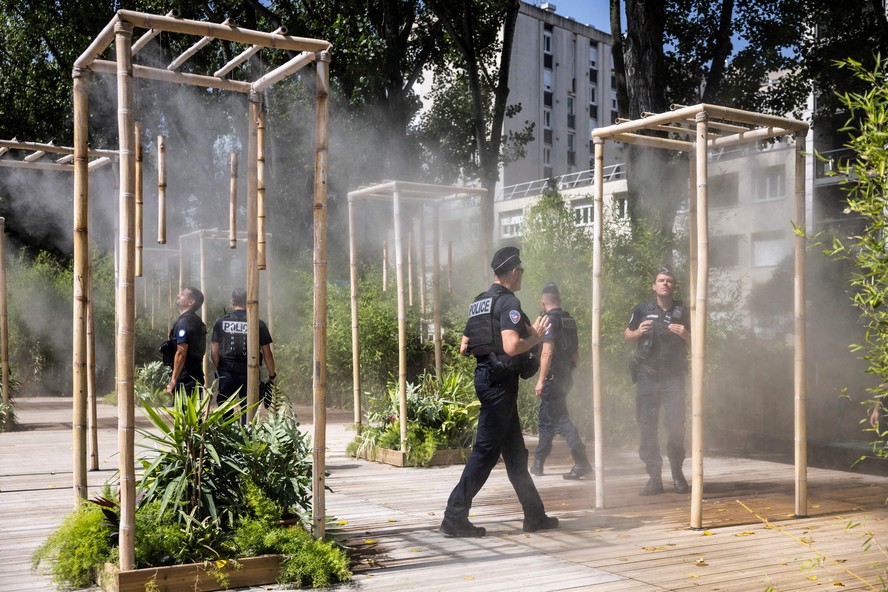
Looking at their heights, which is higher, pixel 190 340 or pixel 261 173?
pixel 261 173

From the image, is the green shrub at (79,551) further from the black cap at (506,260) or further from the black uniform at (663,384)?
the black uniform at (663,384)

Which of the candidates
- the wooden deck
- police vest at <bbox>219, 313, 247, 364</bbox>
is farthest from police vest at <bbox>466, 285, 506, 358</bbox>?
police vest at <bbox>219, 313, 247, 364</bbox>

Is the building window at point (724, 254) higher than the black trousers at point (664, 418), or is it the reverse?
the building window at point (724, 254)

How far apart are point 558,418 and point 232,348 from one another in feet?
9.91

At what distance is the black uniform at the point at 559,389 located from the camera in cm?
877

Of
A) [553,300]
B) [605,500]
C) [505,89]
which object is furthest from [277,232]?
[605,500]

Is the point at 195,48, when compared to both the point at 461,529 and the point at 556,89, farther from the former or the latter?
the point at 556,89

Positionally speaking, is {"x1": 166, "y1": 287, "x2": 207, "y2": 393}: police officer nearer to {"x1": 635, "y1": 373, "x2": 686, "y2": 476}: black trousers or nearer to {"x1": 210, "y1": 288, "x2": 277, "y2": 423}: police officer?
{"x1": 210, "y1": 288, "x2": 277, "y2": 423}: police officer

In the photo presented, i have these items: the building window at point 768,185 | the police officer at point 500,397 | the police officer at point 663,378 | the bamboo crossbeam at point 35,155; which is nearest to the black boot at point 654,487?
the police officer at point 663,378

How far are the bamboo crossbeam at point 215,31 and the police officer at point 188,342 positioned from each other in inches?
166

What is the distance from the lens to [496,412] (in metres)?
6.34

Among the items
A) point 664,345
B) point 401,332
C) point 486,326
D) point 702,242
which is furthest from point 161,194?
point 664,345

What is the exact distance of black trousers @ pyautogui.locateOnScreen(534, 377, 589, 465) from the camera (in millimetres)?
8766

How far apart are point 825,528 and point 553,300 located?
3.26 m
